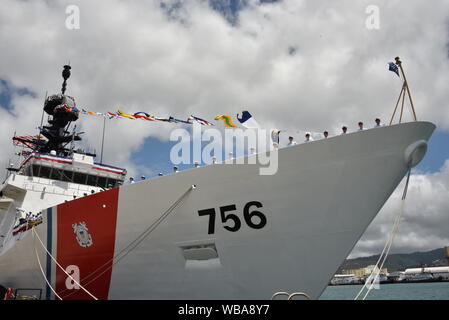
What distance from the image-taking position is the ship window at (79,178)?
12.6 meters

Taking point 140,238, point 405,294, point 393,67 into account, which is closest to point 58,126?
point 140,238

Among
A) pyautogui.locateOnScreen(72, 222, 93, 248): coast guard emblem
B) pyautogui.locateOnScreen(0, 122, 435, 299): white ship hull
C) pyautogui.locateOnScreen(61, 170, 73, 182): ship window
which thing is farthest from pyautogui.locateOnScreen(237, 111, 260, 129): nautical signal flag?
pyautogui.locateOnScreen(61, 170, 73, 182): ship window

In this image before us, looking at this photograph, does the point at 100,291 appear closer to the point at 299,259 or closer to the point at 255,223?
the point at 255,223

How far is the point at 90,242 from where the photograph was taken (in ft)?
25.8

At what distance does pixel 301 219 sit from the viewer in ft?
19.4

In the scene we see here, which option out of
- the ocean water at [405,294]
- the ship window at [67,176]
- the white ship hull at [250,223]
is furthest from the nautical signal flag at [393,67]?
the ocean water at [405,294]

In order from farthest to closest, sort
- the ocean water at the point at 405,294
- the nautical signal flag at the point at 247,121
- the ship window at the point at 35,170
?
the ocean water at the point at 405,294
the ship window at the point at 35,170
the nautical signal flag at the point at 247,121

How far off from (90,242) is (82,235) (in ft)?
1.09

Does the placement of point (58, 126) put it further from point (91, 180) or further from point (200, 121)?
point (200, 121)

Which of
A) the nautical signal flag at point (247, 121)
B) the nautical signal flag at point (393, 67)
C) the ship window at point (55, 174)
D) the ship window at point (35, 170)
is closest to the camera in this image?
the nautical signal flag at point (393, 67)

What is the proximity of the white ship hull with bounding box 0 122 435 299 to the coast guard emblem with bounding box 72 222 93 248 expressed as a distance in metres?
0.11

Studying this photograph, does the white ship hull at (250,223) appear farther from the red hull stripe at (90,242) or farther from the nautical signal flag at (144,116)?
the nautical signal flag at (144,116)

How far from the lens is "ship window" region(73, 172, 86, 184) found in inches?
495
